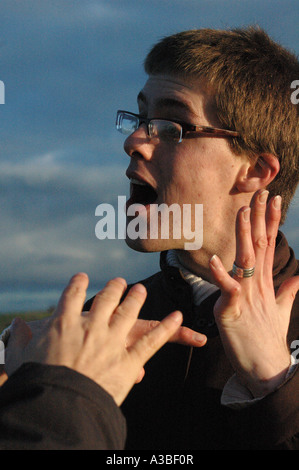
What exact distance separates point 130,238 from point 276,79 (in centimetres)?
169

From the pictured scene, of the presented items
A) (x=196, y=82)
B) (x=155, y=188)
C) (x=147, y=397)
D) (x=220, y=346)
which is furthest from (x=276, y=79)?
(x=147, y=397)

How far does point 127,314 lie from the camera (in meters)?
2.07

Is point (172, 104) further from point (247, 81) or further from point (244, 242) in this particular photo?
point (244, 242)

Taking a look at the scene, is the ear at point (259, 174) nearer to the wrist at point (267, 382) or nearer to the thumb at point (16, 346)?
the wrist at point (267, 382)

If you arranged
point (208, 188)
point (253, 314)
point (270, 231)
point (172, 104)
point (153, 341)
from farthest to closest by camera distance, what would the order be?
point (172, 104)
point (208, 188)
point (270, 231)
point (253, 314)
point (153, 341)

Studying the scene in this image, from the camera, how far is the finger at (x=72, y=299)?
2025 millimetres

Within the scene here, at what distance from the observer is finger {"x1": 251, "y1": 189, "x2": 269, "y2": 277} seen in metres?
2.61

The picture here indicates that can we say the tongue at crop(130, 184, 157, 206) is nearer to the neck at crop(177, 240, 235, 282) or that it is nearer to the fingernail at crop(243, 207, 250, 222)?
the neck at crop(177, 240, 235, 282)

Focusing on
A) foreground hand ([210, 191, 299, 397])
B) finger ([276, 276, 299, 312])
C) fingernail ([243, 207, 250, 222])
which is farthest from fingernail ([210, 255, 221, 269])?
finger ([276, 276, 299, 312])

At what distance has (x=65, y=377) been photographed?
1.79 meters

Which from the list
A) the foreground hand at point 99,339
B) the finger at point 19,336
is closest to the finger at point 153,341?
the foreground hand at point 99,339

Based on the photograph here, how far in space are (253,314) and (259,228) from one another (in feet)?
1.39

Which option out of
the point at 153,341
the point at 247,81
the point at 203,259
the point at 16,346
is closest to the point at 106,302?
the point at 153,341

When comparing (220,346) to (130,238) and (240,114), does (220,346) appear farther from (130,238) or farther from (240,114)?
(240,114)
